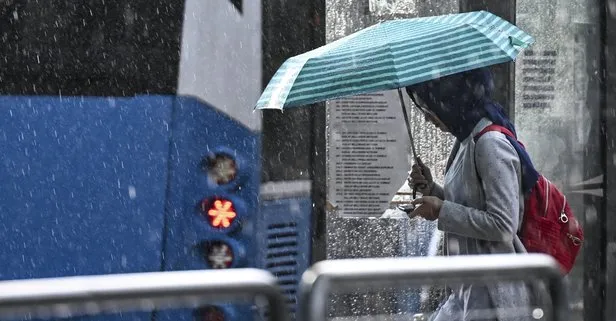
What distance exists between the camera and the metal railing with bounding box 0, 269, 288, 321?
1999 mm

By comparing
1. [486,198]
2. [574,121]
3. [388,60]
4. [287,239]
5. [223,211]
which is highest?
[388,60]

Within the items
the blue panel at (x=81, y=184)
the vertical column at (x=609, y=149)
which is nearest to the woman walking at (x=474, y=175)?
the blue panel at (x=81, y=184)

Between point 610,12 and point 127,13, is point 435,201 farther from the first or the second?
point 610,12

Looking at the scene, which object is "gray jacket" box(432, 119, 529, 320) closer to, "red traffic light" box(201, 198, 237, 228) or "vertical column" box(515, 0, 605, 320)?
"red traffic light" box(201, 198, 237, 228)

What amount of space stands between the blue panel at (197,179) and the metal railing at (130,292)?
9.16ft

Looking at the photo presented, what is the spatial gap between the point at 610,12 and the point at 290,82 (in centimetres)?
356

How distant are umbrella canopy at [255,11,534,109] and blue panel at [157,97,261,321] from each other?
1.54 feet

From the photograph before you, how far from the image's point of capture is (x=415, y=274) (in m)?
2.24

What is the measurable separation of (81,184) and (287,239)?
0.94m

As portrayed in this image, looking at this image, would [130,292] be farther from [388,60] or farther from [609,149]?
[609,149]

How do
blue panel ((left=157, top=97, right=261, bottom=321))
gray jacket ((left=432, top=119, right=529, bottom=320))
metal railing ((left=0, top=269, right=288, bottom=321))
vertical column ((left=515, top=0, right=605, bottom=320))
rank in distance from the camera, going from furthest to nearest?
vertical column ((left=515, top=0, right=605, bottom=320)) < blue panel ((left=157, top=97, right=261, bottom=321)) < gray jacket ((left=432, top=119, right=529, bottom=320)) < metal railing ((left=0, top=269, right=288, bottom=321))

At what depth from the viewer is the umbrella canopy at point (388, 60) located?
14.2 feet

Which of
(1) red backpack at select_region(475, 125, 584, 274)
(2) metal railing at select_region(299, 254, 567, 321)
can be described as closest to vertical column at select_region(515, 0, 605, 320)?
(1) red backpack at select_region(475, 125, 584, 274)

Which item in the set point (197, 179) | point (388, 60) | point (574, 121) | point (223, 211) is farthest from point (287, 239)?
point (574, 121)
